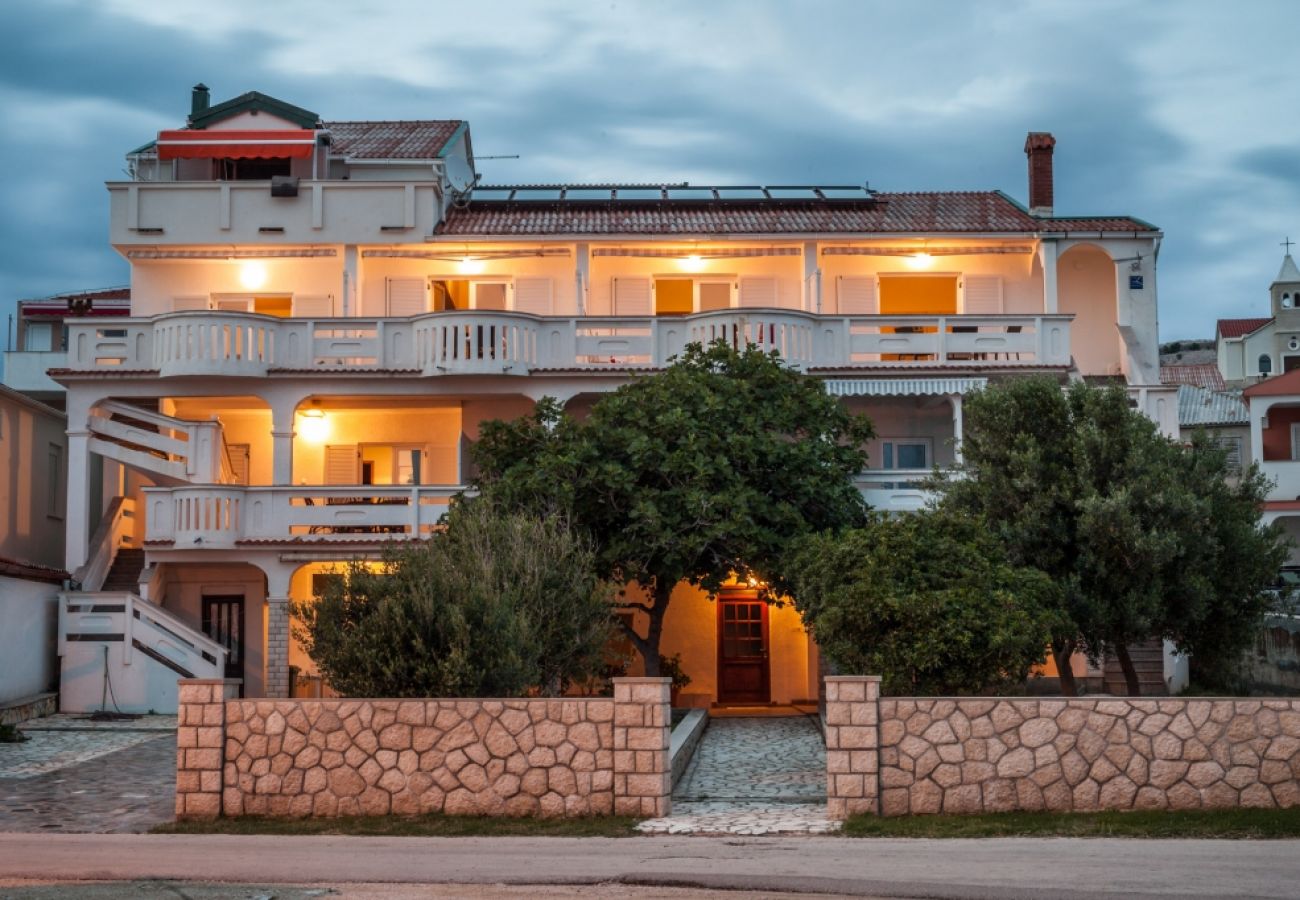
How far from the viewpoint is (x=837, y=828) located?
15.7 metres

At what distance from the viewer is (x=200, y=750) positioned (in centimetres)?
1698

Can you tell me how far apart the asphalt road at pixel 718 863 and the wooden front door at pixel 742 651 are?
1597 centimetres

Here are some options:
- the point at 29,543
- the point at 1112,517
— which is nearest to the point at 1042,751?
the point at 1112,517

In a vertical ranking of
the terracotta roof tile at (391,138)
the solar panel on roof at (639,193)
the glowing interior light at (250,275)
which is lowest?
the glowing interior light at (250,275)

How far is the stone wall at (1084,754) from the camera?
52.8ft

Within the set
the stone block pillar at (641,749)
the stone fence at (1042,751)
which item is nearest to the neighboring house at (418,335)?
the stone fence at (1042,751)

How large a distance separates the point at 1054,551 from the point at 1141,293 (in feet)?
39.1

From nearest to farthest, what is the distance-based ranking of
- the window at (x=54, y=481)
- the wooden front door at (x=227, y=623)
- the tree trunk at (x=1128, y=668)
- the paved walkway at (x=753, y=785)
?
the paved walkway at (x=753, y=785), the tree trunk at (x=1128, y=668), the wooden front door at (x=227, y=623), the window at (x=54, y=481)

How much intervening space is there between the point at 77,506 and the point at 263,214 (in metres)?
7.39

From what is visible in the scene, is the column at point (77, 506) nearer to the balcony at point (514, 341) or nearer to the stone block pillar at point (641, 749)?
the balcony at point (514, 341)

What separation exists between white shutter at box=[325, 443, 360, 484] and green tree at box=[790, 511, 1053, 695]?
49.0ft

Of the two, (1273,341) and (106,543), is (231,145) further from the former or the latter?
(1273,341)

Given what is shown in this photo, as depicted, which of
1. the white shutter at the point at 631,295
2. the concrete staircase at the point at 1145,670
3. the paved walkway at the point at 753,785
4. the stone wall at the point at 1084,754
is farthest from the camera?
the white shutter at the point at 631,295

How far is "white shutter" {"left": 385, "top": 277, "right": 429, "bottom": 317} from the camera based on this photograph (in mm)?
33531
